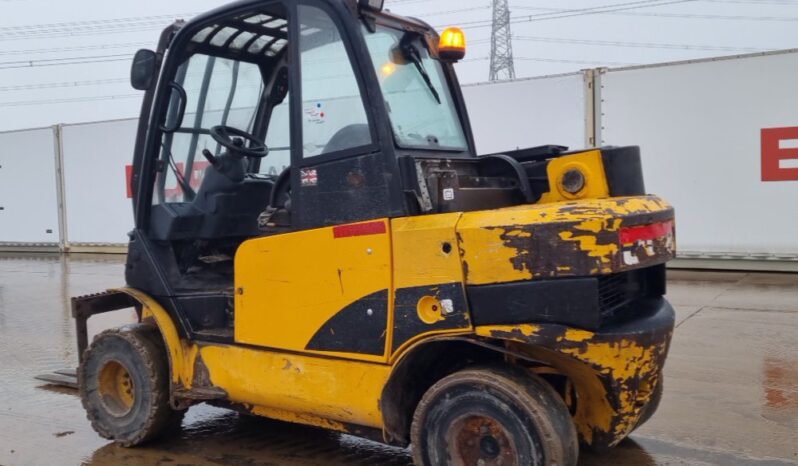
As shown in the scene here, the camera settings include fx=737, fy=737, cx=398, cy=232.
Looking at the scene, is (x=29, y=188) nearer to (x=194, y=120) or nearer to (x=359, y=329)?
(x=194, y=120)

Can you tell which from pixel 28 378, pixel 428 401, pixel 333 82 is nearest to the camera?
pixel 428 401

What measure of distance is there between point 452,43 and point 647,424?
2.58 meters

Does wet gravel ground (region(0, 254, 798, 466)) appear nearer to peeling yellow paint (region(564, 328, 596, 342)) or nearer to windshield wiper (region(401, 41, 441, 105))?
peeling yellow paint (region(564, 328, 596, 342))

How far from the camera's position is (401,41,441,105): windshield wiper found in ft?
12.8

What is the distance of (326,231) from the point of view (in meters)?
3.50

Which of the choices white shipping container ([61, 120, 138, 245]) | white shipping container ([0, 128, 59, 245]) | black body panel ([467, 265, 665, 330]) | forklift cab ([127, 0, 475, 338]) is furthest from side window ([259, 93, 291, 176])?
white shipping container ([0, 128, 59, 245])

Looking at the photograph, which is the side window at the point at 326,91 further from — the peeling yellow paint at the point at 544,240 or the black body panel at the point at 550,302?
the black body panel at the point at 550,302

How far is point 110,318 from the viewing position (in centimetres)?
892

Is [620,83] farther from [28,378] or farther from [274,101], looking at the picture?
[28,378]

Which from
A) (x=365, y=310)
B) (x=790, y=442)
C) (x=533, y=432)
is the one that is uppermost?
(x=365, y=310)

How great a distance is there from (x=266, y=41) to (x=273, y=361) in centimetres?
208

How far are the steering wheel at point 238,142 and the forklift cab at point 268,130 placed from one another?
1 centimetres

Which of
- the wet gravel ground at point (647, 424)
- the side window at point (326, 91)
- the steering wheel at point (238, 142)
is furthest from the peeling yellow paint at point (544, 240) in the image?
the steering wheel at point (238, 142)

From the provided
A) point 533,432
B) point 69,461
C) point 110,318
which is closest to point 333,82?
point 533,432
